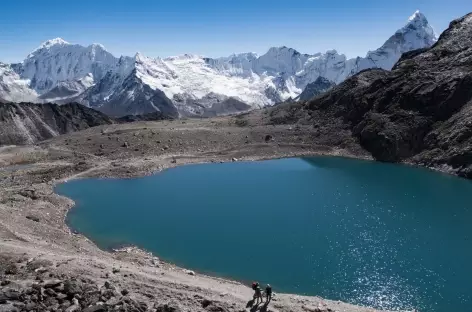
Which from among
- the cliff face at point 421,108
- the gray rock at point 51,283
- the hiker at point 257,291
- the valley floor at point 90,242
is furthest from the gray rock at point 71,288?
the cliff face at point 421,108

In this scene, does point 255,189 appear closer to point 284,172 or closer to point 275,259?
point 284,172

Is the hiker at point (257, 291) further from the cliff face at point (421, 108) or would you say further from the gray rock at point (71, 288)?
the cliff face at point (421, 108)

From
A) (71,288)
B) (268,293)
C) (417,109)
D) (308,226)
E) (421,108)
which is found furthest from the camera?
(417,109)

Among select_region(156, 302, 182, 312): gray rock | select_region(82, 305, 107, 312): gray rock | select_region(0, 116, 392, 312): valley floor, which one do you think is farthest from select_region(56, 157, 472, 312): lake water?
select_region(82, 305, 107, 312): gray rock

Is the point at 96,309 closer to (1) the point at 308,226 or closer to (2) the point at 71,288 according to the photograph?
(2) the point at 71,288

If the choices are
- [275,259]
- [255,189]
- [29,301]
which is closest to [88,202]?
[255,189]

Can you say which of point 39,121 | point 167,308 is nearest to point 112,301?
point 167,308

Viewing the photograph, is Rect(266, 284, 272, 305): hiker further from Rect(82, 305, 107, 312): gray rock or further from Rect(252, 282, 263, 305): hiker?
Rect(82, 305, 107, 312): gray rock
